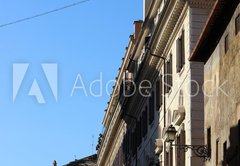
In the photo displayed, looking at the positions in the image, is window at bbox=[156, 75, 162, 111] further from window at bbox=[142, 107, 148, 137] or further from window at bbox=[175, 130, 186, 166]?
window at bbox=[175, 130, 186, 166]

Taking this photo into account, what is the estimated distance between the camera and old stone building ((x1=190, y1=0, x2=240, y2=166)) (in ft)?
82.3

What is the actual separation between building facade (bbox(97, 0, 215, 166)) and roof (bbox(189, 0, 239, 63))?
3.58 meters

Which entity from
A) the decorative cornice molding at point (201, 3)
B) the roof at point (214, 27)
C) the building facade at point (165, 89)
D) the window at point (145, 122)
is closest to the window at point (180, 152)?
the building facade at point (165, 89)

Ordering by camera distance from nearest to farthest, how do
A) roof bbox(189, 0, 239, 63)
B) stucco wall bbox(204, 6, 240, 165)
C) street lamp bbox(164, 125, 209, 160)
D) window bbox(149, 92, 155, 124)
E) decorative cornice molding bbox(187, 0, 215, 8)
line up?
stucco wall bbox(204, 6, 240, 165) → roof bbox(189, 0, 239, 63) → street lamp bbox(164, 125, 209, 160) → decorative cornice molding bbox(187, 0, 215, 8) → window bbox(149, 92, 155, 124)

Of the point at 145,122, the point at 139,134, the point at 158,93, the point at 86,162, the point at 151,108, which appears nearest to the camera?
the point at 158,93

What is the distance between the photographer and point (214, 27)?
2728 centimetres

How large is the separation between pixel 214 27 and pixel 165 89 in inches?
500

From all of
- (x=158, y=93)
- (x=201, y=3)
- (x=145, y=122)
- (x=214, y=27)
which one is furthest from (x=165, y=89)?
(x=214, y=27)

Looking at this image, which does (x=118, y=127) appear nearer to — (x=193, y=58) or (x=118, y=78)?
(x=118, y=78)

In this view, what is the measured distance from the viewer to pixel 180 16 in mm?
35688

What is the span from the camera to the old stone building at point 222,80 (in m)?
Result: 25.1

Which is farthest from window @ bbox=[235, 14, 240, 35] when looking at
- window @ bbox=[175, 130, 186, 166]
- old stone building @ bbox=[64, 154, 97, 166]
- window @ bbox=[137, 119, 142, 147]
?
old stone building @ bbox=[64, 154, 97, 166]

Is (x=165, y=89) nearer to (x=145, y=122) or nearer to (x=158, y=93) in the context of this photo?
(x=158, y=93)

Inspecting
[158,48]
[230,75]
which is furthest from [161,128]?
[230,75]
